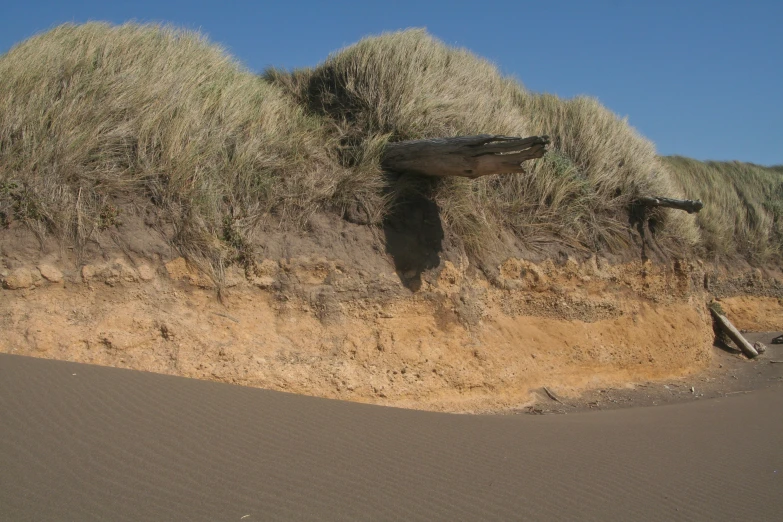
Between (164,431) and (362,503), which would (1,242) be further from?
(362,503)

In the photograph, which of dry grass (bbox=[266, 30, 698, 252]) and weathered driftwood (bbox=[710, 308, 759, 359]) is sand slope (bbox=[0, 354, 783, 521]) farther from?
weathered driftwood (bbox=[710, 308, 759, 359])

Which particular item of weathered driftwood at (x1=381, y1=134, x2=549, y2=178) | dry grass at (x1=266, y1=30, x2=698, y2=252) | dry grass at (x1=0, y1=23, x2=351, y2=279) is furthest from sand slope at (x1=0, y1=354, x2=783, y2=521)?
dry grass at (x1=266, y1=30, x2=698, y2=252)

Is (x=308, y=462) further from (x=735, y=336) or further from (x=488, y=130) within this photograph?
(x=735, y=336)

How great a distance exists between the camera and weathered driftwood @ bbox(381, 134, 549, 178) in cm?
655

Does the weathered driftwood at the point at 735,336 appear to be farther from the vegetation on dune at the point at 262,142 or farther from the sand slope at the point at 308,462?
the sand slope at the point at 308,462

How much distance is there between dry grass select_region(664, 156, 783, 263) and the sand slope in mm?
10223

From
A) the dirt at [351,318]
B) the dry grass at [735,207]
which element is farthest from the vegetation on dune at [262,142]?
the dry grass at [735,207]

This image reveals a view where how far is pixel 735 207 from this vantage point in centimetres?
1684

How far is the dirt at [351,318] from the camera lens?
6.01 m

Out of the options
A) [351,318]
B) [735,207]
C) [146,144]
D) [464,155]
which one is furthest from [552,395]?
[735,207]

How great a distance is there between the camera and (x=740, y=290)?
15.7 metres

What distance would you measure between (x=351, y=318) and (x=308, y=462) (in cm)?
308

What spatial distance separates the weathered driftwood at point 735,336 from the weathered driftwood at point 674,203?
12.6ft

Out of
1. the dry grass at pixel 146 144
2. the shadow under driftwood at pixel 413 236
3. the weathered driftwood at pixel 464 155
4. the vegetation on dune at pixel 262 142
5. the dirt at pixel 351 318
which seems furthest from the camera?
the shadow under driftwood at pixel 413 236
